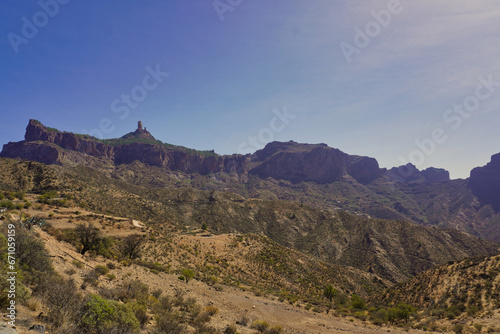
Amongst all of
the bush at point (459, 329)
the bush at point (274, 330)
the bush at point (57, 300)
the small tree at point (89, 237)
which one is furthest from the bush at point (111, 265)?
the bush at point (459, 329)

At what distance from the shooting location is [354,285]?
4778cm

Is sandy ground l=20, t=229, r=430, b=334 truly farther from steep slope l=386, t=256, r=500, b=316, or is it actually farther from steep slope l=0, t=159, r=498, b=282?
steep slope l=0, t=159, r=498, b=282

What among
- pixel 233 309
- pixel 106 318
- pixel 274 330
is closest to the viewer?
pixel 106 318

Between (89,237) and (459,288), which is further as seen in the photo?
(459,288)

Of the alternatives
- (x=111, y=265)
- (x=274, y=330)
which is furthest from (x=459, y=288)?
(x=111, y=265)

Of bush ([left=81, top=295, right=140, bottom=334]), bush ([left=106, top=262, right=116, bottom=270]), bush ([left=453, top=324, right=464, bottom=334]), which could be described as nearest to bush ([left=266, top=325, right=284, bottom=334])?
bush ([left=81, top=295, right=140, bottom=334])

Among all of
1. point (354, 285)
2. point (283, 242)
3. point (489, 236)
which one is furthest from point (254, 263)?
point (489, 236)

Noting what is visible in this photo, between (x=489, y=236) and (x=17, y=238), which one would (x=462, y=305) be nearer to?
(x=17, y=238)

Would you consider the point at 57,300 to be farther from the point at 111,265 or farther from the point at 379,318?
the point at 379,318

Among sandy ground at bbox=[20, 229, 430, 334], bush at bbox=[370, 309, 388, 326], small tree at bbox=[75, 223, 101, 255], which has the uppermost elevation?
small tree at bbox=[75, 223, 101, 255]

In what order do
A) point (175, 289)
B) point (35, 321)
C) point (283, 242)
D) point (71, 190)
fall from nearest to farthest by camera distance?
point (35, 321) → point (175, 289) → point (71, 190) → point (283, 242)

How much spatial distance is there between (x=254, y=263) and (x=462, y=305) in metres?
29.6

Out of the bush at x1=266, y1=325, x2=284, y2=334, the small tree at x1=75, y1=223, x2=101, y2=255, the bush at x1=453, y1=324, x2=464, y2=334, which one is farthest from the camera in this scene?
the small tree at x1=75, y1=223, x2=101, y2=255

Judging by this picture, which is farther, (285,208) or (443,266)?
(285,208)
